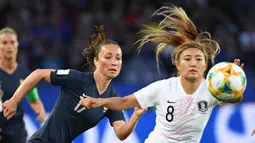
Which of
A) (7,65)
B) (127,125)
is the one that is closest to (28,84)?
(127,125)

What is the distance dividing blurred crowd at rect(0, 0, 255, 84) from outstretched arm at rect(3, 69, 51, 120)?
5791mm

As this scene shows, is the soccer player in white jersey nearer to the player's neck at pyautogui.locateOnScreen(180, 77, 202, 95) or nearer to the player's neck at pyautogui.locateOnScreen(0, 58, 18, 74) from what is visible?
the player's neck at pyautogui.locateOnScreen(180, 77, 202, 95)

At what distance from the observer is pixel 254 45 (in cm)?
1384

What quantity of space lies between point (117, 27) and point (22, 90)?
23.8 ft

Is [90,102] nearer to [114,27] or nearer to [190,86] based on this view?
[190,86]

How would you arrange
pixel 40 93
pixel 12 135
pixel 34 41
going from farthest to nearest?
pixel 34 41, pixel 40 93, pixel 12 135

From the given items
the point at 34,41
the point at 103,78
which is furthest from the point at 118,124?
the point at 34,41

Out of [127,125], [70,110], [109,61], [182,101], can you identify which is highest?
[109,61]

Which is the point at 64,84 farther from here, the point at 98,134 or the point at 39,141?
the point at 98,134

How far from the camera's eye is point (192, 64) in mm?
6430

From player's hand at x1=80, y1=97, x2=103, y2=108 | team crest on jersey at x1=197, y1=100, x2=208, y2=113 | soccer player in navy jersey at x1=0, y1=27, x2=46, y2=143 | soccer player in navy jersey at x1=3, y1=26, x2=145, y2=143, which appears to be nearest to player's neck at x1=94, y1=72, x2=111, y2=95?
soccer player in navy jersey at x1=3, y1=26, x2=145, y2=143

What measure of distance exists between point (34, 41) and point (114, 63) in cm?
700

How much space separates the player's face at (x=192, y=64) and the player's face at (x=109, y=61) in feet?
2.30

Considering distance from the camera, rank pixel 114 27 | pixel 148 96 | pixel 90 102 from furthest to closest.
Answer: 1. pixel 114 27
2. pixel 148 96
3. pixel 90 102
